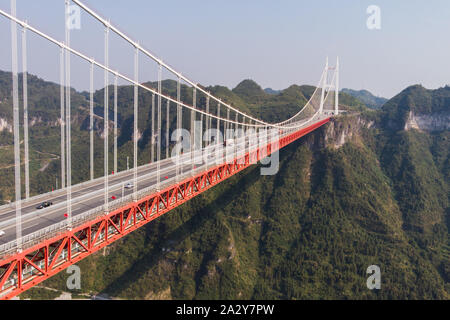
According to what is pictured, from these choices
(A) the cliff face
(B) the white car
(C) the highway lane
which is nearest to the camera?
(C) the highway lane

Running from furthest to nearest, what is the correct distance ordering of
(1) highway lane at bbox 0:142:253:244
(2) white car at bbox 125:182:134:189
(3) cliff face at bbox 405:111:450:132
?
(3) cliff face at bbox 405:111:450:132
(2) white car at bbox 125:182:134:189
(1) highway lane at bbox 0:142:253:244

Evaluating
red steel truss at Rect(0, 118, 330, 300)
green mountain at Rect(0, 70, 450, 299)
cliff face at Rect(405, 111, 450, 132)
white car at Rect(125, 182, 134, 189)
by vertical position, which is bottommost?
green mountain at Rect(0, 70, 450, 299)

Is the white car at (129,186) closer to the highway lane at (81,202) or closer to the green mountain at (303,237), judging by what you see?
the highway lane at (81,202)

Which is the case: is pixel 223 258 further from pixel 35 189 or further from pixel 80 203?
pixel 35 189

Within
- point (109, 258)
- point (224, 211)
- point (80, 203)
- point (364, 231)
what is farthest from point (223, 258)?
point (80, 203)

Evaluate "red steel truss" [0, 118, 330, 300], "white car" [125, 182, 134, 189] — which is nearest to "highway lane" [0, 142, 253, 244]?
"white car" [125, 182, 134, 189]

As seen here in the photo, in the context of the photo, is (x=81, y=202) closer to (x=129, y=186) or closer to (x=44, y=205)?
(x=44, y=205)

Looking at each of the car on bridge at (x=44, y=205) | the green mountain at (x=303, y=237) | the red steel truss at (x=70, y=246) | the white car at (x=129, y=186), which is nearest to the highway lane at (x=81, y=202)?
the car on bridge at (x=44, y=205)

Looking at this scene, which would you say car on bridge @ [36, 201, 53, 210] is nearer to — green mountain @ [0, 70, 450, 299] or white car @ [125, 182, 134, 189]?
white car @ [125, 182, 134, 189]
